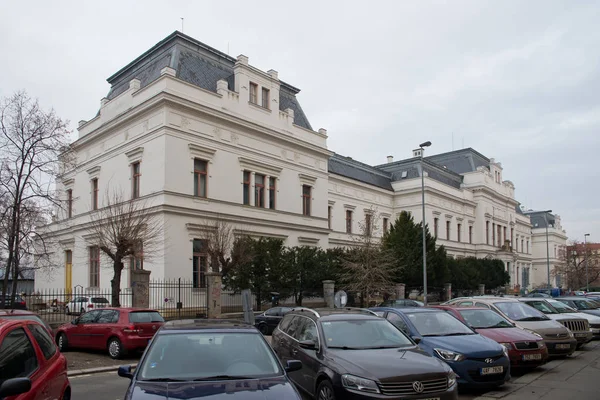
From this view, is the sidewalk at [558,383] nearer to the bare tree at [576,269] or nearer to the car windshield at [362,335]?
the car windshield at [362,335]

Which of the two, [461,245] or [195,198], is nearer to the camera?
[195,198]

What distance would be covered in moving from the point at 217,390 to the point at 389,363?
3.14 metres

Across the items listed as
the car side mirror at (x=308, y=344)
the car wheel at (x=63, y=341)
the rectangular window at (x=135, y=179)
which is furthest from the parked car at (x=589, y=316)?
the rectangular window at (x=135, y=179)

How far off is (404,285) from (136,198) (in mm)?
20662

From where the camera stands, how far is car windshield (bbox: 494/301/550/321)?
13953 millimetres

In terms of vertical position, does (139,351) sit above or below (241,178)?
below

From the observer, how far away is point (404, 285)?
127ft

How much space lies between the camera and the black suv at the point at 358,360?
6.98 meters

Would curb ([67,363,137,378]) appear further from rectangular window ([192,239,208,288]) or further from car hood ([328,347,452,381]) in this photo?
rectangular window ([192,239,208,288])

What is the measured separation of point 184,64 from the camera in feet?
105

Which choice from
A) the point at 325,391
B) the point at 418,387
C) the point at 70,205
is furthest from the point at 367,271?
the point at 418,387

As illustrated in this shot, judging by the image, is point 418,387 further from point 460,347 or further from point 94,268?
point 94,268

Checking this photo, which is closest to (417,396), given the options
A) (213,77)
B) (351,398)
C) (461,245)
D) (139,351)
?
(351,398)

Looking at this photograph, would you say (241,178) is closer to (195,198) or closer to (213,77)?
(195,198)
